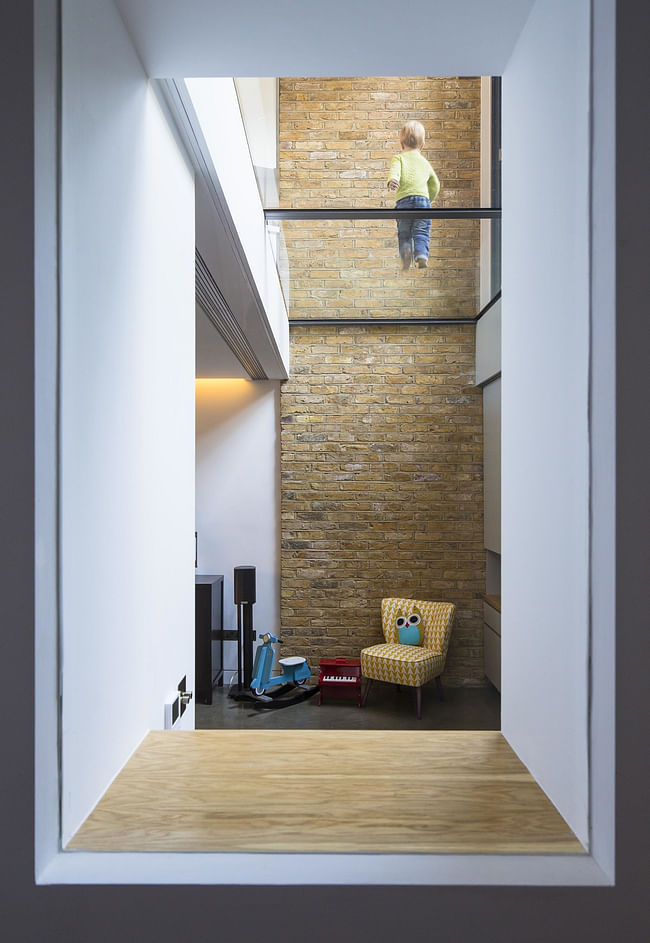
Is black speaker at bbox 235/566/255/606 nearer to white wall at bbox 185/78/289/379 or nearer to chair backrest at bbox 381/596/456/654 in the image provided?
chair backrest at bbox 381/596/456/654

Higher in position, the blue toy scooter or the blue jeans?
the blue jeans

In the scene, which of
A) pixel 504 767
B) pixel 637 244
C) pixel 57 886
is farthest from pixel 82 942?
pixel 637 244

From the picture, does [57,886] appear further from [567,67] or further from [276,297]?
[276,297]

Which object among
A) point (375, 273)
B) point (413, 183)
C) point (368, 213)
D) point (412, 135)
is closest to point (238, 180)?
point (368, 213)

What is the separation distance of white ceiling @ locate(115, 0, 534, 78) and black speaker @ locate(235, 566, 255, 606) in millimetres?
4903

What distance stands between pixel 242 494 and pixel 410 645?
79.3 inches

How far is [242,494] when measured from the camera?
6645 mm

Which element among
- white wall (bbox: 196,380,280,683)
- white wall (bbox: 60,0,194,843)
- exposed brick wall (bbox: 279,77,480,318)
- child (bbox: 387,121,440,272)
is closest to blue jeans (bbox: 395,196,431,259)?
child (bbox: 387,121,440,272)

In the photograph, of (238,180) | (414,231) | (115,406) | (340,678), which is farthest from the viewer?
(340,678)

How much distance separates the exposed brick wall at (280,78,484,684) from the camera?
627 cm

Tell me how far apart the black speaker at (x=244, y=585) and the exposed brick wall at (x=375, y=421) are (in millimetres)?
327

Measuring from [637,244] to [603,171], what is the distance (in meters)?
0.13

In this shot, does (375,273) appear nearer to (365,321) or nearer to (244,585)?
(365,321)

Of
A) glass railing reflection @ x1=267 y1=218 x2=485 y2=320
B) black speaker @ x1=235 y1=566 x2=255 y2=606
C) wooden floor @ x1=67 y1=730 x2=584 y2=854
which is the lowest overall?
black speaker @ x1=235 y1=566 x2=255 y2=606
